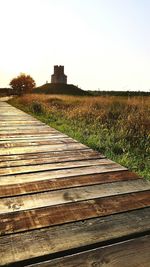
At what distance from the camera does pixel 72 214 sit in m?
1.77

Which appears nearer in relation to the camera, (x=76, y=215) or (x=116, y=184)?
(x=76, y=215)

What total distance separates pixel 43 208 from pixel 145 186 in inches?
37.9

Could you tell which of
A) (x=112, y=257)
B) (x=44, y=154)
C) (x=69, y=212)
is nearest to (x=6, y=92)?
(x=44, y=154)

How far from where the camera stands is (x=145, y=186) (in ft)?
7.64

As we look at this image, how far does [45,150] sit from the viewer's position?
3.58m

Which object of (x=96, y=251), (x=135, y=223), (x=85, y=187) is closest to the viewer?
(x=96, y=251)

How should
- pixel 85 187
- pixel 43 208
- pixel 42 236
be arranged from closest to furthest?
pixel 42 236, pixel 43 208, pixel 85 187

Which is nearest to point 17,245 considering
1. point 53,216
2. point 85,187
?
point 53,216

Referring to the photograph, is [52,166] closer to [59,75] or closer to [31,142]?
[31,142]

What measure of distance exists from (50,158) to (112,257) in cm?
190

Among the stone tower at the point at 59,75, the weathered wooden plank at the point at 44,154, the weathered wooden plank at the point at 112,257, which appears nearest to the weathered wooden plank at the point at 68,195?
the weathered wooden plank at the point at 112,257

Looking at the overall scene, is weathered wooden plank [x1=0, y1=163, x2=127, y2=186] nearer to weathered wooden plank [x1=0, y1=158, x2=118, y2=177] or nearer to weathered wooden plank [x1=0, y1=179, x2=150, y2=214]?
weathered wooden plank [x1=0, y1=158, x2=118, y2=177]

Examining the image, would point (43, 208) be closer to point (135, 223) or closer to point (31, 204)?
point (31, 204)

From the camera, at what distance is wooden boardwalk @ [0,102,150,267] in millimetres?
1354
